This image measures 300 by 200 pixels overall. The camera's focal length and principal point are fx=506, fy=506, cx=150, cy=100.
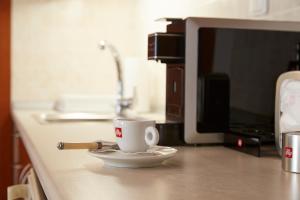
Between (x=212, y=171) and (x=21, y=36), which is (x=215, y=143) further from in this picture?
(x=21, y=36)

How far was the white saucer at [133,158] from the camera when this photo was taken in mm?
941

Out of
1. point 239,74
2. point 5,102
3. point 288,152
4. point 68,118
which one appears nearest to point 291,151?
point 288,152

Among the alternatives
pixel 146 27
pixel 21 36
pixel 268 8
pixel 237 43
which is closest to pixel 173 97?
pixel 237 43

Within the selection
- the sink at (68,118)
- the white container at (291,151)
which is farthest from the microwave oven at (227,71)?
the sink at (68,118)

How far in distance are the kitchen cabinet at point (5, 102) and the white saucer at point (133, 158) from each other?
6.27 feet

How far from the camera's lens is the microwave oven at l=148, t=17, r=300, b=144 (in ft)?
4.13

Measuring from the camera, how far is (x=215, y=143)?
1297 millimetres

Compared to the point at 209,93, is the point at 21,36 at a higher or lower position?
higher

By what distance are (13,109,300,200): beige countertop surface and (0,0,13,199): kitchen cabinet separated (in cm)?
168

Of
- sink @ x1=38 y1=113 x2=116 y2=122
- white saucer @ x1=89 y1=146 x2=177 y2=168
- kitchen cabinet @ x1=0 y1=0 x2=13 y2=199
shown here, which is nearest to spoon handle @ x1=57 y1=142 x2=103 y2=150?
white saucer @ x1=89 y1=146 x2=177 y2=168

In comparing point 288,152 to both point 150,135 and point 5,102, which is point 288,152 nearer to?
point 150,135

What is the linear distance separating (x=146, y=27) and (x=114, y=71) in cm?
36

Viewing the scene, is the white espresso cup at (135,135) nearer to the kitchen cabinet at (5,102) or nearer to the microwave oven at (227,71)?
the microwave oven at (227,71)

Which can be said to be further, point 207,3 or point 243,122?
point 207,3
